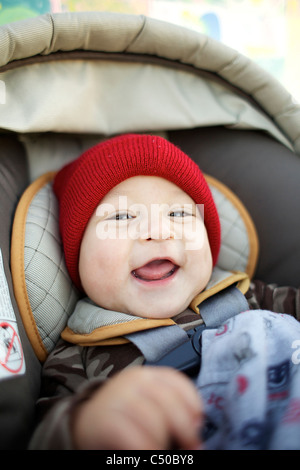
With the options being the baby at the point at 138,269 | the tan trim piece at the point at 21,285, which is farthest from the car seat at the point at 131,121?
the baby at the point at 138,269

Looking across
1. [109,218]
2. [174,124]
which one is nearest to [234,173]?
[174,124]

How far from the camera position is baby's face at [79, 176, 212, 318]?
84 centimetres

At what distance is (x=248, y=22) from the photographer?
1.46 metres

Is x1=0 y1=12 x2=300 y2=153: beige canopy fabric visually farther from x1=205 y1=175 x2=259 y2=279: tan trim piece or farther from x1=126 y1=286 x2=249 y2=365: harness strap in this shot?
x1=126 y1=286 x2=249 y2=365: harness strap

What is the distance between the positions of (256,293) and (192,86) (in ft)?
2.27

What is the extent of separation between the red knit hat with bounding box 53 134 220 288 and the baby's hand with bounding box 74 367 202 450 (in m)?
0.53

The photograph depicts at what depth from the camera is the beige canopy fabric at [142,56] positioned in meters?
0.92

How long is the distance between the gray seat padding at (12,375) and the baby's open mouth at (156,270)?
29cm

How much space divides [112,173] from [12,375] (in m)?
0.50

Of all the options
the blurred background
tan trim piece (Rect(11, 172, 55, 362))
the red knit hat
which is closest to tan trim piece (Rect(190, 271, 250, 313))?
the red knit hat

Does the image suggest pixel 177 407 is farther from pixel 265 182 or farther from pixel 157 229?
pixel 265 182

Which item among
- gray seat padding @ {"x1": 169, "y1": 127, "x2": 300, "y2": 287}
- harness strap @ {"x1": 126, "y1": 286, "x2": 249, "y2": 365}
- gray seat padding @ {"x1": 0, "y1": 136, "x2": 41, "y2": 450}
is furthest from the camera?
gray seat padding @ {"x1": 169, "y1": 127, "x2": 300, "y2": 287}

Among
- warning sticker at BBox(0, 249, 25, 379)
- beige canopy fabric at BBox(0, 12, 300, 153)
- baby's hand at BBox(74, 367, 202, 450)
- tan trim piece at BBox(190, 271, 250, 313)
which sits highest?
beige canopy fabric at BBox(0, 12, 300, 153)
